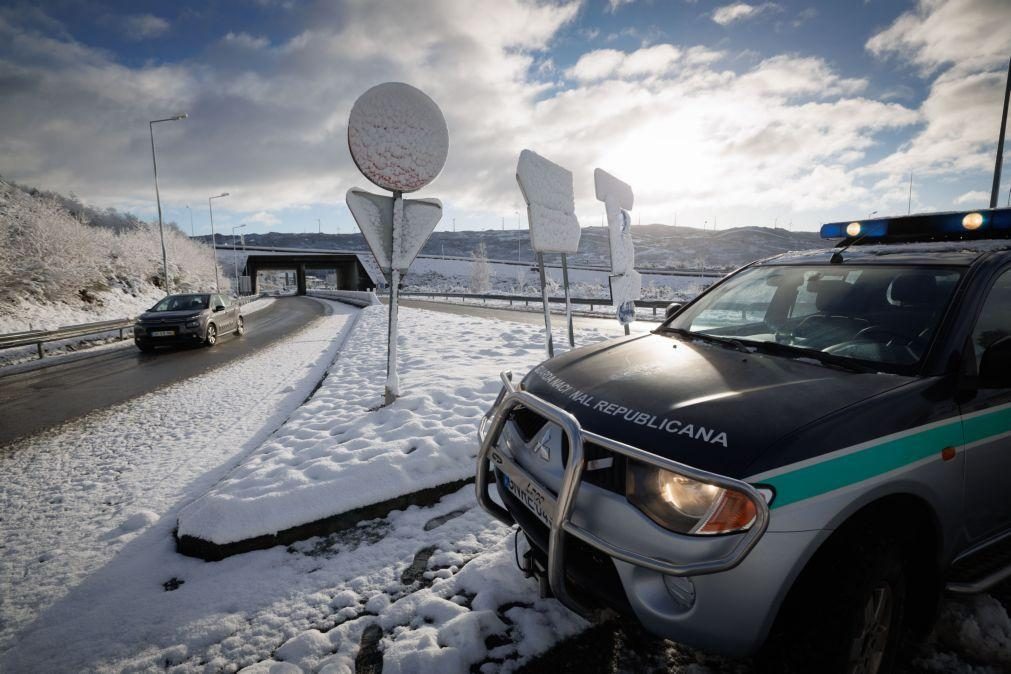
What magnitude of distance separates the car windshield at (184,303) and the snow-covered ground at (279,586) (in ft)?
30.4

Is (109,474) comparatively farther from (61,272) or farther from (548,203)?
(61,272)

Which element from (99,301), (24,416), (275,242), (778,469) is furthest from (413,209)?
(275,242)

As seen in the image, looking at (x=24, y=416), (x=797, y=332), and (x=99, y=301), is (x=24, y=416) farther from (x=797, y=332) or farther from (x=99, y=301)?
(x=99, y=301)

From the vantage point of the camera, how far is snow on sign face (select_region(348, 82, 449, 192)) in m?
5.14

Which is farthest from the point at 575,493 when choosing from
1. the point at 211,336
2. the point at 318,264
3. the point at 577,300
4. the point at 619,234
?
the point at 318,264

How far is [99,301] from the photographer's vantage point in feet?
76.4

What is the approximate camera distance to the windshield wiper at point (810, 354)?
2.16 metres

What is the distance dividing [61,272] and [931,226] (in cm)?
3065

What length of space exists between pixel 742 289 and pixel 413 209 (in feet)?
12.8

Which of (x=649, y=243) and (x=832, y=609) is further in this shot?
(x=649, y=243)

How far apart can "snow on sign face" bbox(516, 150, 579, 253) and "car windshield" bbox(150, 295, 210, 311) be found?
11.7 meters

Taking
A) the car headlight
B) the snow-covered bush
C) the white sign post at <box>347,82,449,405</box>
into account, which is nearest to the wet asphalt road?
the white sign post at <box>347,82,449,405</box>

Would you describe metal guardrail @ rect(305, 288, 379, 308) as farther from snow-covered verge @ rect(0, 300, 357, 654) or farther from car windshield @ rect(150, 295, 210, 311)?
snow-covered verge @ rect(0, 300, 357, 654)

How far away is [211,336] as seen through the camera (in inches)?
532
